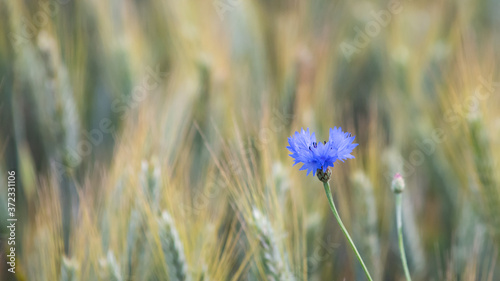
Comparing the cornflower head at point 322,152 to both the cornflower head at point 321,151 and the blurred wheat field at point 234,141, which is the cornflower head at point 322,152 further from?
the blurred wheat field at point 234,141

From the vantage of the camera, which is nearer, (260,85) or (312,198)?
(312,198)

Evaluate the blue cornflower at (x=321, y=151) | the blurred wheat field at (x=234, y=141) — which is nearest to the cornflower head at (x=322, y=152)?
the blue cornflower at (x=321, y=151)

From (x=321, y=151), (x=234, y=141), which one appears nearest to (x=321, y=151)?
(x=321, y=151)

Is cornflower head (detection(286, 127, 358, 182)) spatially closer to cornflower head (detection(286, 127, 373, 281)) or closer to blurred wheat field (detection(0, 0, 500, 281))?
cornflower head (detection(286, 127, 373, 281))

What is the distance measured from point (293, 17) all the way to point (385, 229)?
77 centimetres

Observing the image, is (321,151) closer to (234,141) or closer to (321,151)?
(321,151)

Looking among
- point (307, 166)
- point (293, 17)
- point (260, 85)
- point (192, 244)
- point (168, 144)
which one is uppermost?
point (293, 17)

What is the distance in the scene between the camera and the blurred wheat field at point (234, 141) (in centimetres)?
102

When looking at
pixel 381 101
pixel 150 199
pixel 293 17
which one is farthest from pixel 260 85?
pixel 150 199

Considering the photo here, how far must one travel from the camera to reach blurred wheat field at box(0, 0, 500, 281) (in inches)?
40.3

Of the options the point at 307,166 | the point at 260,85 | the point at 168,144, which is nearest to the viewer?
the point at 307,166

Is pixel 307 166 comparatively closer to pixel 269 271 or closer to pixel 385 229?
pixel 269 271

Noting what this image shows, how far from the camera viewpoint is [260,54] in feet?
5.73

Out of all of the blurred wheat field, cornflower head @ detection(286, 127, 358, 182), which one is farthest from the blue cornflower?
the blurred wheat field
